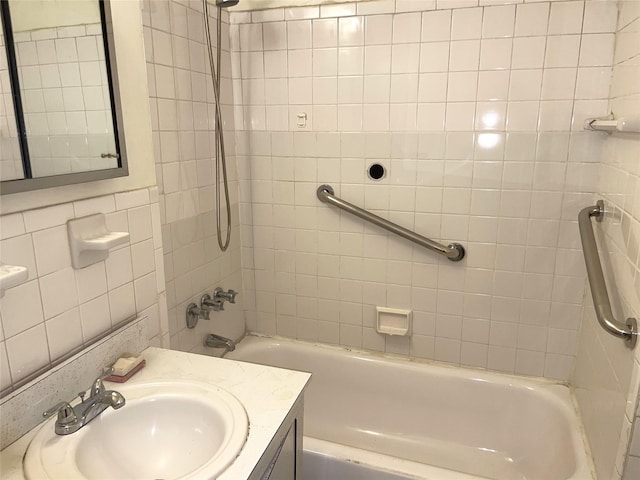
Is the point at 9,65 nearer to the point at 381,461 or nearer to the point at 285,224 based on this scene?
the point at 285,224

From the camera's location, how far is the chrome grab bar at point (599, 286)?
1114 mm

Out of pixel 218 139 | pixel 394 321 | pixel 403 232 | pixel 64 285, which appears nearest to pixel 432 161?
pixel 403 232

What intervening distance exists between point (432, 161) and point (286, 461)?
3.92 feet

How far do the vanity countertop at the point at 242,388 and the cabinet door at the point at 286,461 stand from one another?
0.09 m

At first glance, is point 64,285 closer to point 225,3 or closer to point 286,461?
point 286,461

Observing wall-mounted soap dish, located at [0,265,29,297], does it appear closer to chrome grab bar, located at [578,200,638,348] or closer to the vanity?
the vanity

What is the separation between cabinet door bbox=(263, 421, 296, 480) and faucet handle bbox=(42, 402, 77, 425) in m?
0.41

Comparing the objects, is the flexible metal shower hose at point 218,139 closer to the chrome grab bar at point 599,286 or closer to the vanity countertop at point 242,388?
the vanity countertop at point 242,388

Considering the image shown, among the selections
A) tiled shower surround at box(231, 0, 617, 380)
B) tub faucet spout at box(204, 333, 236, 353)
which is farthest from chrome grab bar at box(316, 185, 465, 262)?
tub faucet spout at box(204, 333, 236, 353)

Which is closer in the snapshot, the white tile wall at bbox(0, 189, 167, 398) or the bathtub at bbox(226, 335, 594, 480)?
the white tile wall at bbox(0, 189, 167, 398)

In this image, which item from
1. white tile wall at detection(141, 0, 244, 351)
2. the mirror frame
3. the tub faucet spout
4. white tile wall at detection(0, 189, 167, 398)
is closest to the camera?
white tile wall at detection(0, 189, 167, 398)

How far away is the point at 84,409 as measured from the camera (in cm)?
94

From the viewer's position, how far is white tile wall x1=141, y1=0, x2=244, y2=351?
4.62ft

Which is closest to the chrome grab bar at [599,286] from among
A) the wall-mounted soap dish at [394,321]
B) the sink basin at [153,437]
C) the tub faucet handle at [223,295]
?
the wall-mounted soap dish at [394,321]
